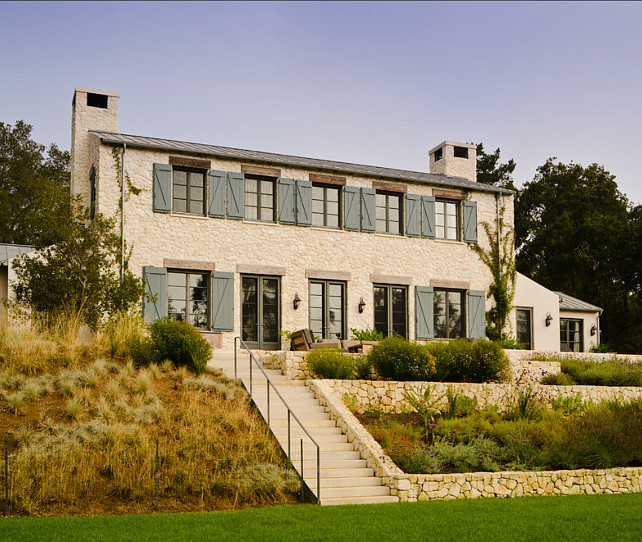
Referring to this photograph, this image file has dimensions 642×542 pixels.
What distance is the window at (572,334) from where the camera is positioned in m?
25.3

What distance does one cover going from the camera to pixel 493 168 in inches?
1738

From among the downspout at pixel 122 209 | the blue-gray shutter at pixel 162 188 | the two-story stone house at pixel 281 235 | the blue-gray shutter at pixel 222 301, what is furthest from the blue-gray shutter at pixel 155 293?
the blue-gray shutter at pixel 162 188

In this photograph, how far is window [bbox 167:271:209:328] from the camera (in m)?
18.3

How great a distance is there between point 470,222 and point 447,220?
662mm

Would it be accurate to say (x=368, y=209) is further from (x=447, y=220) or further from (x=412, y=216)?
(x=447, y=220)

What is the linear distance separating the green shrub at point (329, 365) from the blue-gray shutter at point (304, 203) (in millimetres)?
5755

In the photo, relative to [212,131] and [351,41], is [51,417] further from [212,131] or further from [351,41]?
[212,131]

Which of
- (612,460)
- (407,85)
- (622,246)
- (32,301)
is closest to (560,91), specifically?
(407,85)

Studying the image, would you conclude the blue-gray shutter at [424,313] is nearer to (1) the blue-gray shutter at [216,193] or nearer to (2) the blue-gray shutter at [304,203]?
(2) the blue-gray shutter at [304,203]

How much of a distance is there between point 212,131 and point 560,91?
12060 millimetres

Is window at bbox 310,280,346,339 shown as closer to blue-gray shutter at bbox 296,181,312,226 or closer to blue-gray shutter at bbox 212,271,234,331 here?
blue-gray shutter at bbox 296,181,312,226

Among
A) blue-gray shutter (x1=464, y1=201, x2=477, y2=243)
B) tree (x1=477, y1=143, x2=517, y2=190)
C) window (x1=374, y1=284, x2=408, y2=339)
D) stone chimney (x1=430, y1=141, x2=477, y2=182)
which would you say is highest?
tree (x1=477, y1=143, x2=517, y2=190)

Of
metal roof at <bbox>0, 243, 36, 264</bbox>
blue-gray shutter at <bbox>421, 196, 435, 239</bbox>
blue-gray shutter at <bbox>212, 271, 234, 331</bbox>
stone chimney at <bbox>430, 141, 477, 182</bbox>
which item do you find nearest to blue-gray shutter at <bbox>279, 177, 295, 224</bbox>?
blue-gray shutter at <bbox>212, 271, 234, 331</bbox>

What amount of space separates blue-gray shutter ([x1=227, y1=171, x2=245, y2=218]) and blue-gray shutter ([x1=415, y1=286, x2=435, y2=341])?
17.2ft
